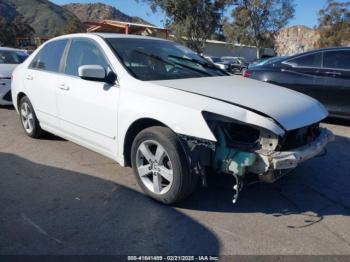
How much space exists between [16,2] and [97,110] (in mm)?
183984

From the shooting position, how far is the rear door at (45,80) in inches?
204

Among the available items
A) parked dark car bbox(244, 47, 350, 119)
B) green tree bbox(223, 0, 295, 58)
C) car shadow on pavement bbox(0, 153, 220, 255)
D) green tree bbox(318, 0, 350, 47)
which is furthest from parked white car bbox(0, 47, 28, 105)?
green tree bbox(318, 0, 350, 47)

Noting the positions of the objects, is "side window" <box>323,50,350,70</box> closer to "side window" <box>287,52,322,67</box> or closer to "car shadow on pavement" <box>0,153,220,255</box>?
"side window" <box>287,52,322,67</box>

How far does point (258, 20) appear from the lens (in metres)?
42.1

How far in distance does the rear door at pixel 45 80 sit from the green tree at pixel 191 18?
81.2 feet

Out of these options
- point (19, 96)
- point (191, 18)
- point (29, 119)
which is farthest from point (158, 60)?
point (191, 18)

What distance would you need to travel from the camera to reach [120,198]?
4035 mm

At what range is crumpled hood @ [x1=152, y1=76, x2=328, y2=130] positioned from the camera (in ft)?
11.4

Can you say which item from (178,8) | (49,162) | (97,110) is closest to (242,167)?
(97,110)

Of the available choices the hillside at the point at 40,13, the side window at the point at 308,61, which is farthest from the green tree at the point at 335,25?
the hillside at the point at 40,13

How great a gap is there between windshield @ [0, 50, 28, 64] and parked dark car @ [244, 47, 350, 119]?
258 inches

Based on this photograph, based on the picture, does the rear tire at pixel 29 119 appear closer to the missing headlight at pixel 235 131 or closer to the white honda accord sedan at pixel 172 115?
the white honda accord sedan at pixel 172 115

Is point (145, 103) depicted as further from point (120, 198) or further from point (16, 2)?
point (16, 2)

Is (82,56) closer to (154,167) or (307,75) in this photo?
(154,167)
